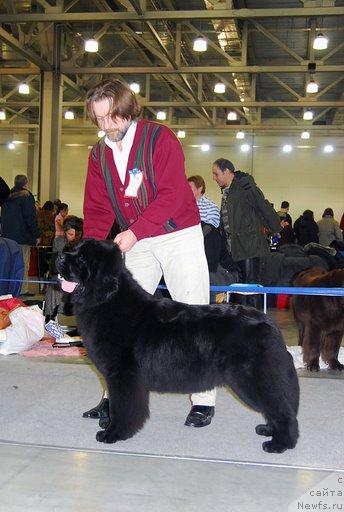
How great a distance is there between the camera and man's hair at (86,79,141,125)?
9.33 ft

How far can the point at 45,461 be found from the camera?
2562 millimetres

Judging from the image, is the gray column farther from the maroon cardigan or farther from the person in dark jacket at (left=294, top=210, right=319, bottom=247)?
the maroon cardigan

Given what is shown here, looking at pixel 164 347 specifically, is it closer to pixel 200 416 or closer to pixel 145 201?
pixel 200 416

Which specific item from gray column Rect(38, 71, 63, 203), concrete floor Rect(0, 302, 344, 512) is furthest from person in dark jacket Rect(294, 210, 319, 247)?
concrete floor Rect(0, 302, 344, 512)

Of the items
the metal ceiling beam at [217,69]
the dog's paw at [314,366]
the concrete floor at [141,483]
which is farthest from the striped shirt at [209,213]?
the metal ceiling beam at [217,69]

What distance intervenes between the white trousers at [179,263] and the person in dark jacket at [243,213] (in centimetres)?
259

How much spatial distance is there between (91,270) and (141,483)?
0.92m

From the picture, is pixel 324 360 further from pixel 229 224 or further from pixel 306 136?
pixel 306 136

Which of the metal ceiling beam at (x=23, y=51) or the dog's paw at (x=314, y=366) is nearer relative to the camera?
the dog's paw at (x=314, y=366)

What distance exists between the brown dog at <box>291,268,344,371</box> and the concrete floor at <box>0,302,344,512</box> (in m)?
2.31

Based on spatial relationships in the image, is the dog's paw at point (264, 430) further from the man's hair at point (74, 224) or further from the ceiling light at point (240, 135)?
the ceiling light at point (240, 135)

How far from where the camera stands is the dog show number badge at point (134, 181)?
2.98m

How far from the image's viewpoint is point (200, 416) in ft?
10.3

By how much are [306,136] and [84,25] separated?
1038cm
